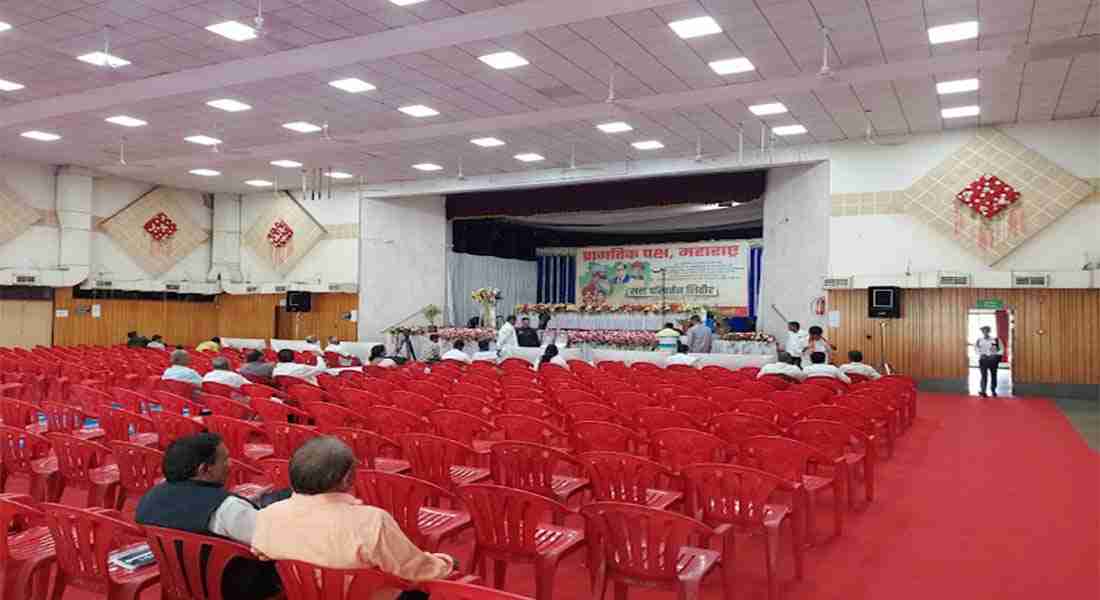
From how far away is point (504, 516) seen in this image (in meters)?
3.30

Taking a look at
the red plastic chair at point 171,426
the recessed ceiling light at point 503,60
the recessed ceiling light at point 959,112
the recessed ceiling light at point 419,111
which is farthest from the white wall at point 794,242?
the red plastic chair at point 171,426

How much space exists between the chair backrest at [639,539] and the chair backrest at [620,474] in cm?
75

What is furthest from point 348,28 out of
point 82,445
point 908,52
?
point 908,52

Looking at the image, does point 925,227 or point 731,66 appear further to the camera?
point 925,227

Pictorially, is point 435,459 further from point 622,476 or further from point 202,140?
point 202,140

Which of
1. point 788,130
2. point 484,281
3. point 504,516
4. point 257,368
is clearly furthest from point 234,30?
point 484,281

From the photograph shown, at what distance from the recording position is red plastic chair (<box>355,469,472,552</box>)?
11.0ft

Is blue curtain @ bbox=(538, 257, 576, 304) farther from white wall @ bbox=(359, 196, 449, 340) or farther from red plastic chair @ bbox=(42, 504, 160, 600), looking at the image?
red plastic chair @ bbox=(42, 504, 160, 600)

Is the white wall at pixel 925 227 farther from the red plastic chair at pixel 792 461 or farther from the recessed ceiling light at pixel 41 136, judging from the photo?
the recessed ceiling light at pixel 41 136

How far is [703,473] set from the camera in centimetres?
385

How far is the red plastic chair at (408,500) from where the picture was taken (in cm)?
335

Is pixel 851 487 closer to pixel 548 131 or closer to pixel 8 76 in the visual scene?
pixel 548 131

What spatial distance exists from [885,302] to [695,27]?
28.5ft

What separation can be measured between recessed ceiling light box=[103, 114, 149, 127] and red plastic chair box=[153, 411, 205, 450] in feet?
37.7
